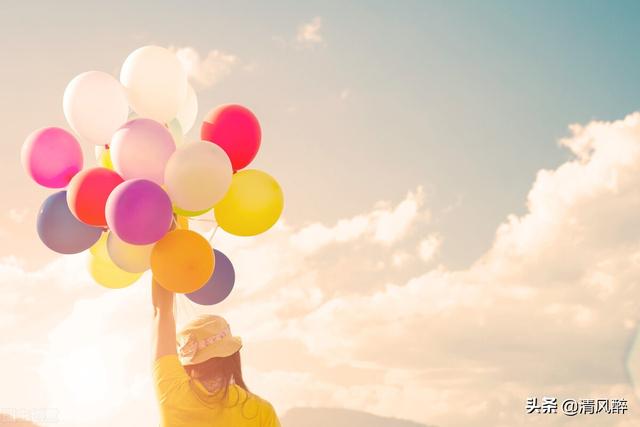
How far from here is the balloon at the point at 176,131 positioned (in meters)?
5.69

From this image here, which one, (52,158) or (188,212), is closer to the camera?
(188,212)

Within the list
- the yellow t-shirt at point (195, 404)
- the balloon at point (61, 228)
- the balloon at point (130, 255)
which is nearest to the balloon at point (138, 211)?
the balloon at point (130, 255)

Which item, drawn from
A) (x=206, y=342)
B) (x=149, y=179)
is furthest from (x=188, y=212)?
(x=206, y=342)

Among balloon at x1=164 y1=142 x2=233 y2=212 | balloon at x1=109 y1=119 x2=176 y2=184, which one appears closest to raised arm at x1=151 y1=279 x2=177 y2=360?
balloon at x1=164 y1=142 x2=233 y2=212

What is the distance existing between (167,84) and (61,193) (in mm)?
1181

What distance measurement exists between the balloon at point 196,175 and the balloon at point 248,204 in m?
0.29

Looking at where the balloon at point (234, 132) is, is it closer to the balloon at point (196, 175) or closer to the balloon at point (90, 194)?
the balloon at point (196, 175)

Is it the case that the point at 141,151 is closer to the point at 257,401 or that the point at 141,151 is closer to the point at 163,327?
the point at 163,327

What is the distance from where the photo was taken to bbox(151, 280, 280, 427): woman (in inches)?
153

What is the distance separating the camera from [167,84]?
5.52 metres

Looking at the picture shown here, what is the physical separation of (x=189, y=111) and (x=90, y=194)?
1.40 metres

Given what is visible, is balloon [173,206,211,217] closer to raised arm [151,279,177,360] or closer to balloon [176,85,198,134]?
raised arm [151,279,177,360]

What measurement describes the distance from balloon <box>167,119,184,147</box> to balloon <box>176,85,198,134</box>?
0.09 meters

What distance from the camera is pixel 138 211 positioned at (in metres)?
4.64
